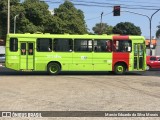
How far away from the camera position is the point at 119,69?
2983cm

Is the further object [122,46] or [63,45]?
[122,46]

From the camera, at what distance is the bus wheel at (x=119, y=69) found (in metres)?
29.8

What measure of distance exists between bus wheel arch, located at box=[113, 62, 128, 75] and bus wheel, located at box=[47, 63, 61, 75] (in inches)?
160

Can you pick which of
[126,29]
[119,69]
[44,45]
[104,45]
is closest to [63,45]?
[44,45]

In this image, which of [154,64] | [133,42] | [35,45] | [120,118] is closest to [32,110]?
[120,118]

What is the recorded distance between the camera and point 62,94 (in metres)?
15.6

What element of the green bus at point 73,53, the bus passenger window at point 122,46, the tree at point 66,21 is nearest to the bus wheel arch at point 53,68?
the green bus at point 73,53

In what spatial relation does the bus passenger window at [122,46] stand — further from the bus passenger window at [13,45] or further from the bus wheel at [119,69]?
the bus passenger window at [13,45]

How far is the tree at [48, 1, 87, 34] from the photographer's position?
77.4 m

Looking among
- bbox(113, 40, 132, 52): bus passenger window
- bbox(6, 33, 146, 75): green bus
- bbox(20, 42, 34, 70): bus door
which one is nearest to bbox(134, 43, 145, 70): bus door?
bbox(6, 33, 146, 75): green bus

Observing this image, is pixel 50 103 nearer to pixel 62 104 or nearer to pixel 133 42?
pixel 62 104

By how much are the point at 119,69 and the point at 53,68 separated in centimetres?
471

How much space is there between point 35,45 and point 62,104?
16199mm

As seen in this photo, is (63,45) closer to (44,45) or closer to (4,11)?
(44,45)
